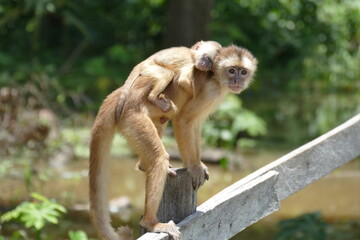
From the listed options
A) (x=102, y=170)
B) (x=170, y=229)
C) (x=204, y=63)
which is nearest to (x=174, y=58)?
(x=204, y=63)

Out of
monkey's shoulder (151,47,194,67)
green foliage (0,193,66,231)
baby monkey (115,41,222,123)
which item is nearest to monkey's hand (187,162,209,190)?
baby monkey (115,41,222,123)

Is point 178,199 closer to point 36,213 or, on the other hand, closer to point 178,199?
point 178,199

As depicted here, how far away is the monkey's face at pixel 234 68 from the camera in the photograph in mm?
5203

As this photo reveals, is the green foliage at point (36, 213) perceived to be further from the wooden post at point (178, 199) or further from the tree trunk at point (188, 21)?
the tree trunk at point (188, 21)

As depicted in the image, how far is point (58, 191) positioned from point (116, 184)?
987mm

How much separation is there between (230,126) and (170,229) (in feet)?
28.2

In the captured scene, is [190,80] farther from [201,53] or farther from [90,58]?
[90,58]

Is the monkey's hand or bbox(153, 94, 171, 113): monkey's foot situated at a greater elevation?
bbox(153, 94, 171, 113): monkey's foot

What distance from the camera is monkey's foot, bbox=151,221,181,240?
3791mm

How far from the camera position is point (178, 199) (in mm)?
4035

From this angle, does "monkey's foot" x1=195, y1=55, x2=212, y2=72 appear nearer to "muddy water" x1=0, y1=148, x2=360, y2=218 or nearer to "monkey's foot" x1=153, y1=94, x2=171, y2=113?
"monkey's foot" x1=153, y1=94, x2=171, y2=113

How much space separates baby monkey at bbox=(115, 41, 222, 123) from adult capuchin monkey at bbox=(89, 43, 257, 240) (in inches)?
0.6

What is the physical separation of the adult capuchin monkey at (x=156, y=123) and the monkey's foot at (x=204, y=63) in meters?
0.05

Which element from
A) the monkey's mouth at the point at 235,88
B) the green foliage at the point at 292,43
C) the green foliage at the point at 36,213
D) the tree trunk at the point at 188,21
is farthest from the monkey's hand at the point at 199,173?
the green foliage at the point at 292,43
